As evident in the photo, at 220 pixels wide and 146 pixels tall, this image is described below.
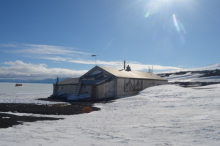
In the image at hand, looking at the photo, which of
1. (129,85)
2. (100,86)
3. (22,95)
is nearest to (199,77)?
(129,85)

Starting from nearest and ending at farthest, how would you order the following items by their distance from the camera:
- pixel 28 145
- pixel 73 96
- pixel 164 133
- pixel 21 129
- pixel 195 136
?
pixel 28 145 → pixel 195 136 → pixel 164 133 → pixel 21 129 → pixel 73 96

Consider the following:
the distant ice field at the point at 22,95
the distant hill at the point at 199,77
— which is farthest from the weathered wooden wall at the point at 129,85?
the distant hill at the point at 199,77

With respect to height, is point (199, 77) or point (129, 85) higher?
point (199, 77)

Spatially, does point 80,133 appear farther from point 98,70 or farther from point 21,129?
point 98,70

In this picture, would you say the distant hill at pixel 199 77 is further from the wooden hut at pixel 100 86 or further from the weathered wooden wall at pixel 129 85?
the wooden hut at pixel 100 86

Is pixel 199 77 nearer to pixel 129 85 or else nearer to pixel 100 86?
pixel 129 85

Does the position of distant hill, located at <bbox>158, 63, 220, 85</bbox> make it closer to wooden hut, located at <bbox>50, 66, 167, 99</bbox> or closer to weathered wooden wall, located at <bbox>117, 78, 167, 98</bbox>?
weathered wooden wall, located at <bbox>117, 78, 167, 98</bbox>

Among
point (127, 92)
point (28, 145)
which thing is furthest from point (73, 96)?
point (28, 145)

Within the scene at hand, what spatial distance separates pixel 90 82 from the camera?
32438mm

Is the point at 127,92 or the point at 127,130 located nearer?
the point at 127,130

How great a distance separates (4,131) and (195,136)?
22.9 ft

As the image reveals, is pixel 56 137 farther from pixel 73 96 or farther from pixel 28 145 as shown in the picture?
pixel 73 96

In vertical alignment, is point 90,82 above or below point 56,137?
above

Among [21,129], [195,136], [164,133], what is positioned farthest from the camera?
[21,129]
